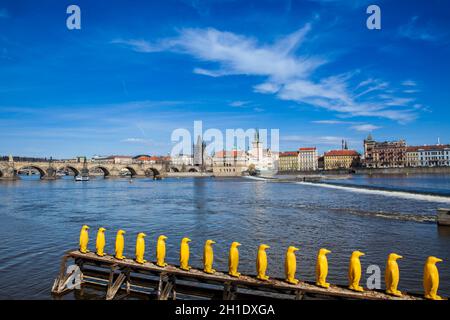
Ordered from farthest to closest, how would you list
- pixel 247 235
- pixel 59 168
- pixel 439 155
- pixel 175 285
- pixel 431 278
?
pixel 439 155 → pixel 59 168 → pixel 247 235 → pixel 175 285 → pixel 431 278

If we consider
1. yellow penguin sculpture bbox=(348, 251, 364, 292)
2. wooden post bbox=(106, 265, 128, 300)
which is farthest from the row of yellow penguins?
wooden post bbox=(106, 265, 128, 300)

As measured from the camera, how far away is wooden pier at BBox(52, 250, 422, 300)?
1102 centimetres

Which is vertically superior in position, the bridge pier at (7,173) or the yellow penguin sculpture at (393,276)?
the bridge pier at (7,173)

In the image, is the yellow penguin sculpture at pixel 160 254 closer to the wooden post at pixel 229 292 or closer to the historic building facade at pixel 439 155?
the wooden post at pixel 229 292

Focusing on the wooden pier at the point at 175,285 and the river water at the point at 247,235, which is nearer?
the wooden pier at the point at 175,285

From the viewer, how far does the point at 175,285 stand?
13.7m

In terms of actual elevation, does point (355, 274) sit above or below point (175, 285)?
above

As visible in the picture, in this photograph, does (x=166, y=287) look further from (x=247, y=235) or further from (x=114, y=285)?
(x=247, y=235)

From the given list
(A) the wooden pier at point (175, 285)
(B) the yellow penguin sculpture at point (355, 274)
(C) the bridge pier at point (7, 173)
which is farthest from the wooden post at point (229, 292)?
(C) the bridge pier at point (7, 173)

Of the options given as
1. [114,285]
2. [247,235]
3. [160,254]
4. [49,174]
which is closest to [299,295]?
[160,254]

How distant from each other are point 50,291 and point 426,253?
65.3ft

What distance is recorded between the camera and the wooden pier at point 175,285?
1102 cm

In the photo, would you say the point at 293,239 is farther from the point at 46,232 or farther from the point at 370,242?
the point at 46,232
